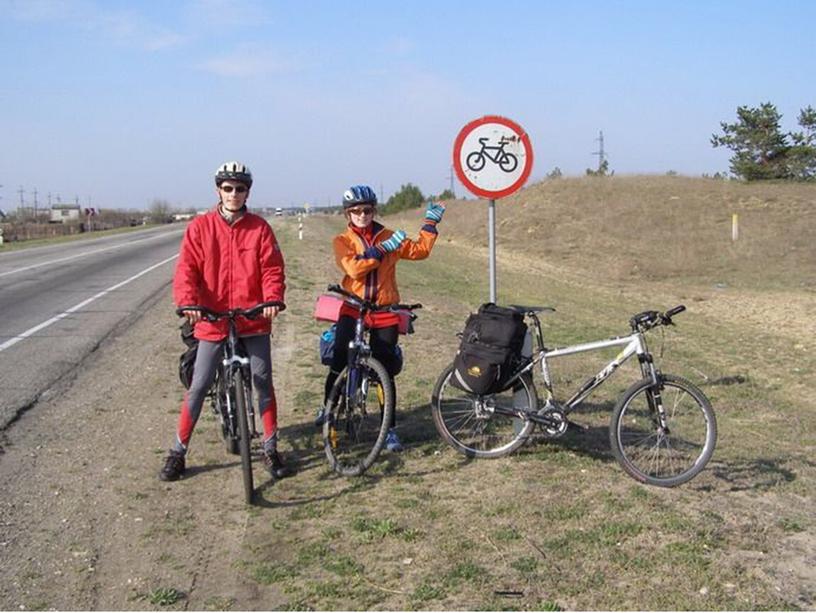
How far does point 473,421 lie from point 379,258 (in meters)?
1.32

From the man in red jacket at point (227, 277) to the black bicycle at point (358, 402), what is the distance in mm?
402

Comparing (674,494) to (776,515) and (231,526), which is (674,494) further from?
(231,526)

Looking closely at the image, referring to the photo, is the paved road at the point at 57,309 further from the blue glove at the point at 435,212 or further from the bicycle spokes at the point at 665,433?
the bicycle spokes at the point at 665,433

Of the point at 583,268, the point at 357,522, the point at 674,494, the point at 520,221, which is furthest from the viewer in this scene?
the point at 520,221

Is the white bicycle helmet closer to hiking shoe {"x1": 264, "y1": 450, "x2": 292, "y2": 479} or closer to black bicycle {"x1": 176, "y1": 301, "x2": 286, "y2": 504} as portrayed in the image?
black bicycle {"x1": 176, "y1": 301, "x2": 286, "y2": 504}

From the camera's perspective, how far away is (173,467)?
5145mm

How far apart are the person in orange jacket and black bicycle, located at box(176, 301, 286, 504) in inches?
23.7

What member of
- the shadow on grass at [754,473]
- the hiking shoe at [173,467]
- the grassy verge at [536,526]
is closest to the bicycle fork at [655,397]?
the grassy verge at [536,526]

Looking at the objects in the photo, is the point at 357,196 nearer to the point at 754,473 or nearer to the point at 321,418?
the point at 321,418

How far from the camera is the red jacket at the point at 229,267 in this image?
16.2ft

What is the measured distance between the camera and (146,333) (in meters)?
10.9

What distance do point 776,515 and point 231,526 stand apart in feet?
9.84

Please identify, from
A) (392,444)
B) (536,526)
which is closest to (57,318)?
(392,444)

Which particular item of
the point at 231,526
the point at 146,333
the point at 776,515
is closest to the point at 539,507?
the point at 776,515
